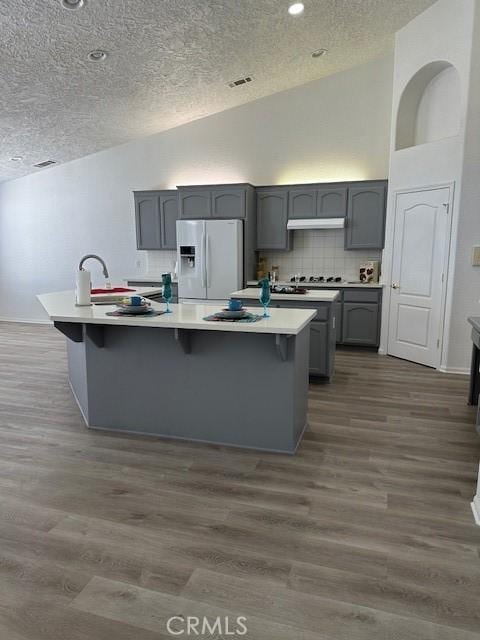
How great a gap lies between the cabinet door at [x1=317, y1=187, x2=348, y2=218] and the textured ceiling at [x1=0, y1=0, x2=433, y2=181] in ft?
5.09

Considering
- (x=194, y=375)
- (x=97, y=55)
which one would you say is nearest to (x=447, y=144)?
(x=97, y=55)

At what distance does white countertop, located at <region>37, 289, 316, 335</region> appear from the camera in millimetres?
2631

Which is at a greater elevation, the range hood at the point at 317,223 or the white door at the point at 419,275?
the range hood at the point at 317,223

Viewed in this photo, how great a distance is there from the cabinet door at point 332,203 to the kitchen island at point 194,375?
3106mm

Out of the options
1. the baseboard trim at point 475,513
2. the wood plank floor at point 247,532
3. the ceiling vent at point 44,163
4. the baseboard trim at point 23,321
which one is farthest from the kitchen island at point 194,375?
the baseboard trim at point 23,321

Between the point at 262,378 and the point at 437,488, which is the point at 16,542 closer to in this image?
the point at 262,378

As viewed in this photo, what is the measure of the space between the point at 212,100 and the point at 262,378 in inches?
180

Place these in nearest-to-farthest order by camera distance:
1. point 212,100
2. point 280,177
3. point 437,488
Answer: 1. point 437,488
2. point 212,100
3. point 280,177

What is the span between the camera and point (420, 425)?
3404 mm

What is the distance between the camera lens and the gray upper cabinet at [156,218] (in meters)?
6.67

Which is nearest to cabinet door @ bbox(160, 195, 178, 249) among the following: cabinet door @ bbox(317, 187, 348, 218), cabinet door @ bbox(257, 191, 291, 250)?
cabinet door @ bbox(257, 191, 291, 250)

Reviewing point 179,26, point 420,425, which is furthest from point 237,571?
point 179,26

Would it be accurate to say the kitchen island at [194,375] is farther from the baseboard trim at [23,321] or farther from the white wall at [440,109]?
the baseboard trim at [23,321]

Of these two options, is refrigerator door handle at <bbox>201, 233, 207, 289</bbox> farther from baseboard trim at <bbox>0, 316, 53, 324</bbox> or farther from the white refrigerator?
baseboard trim at <bbox>0, 316, 53, 324</bbox>
